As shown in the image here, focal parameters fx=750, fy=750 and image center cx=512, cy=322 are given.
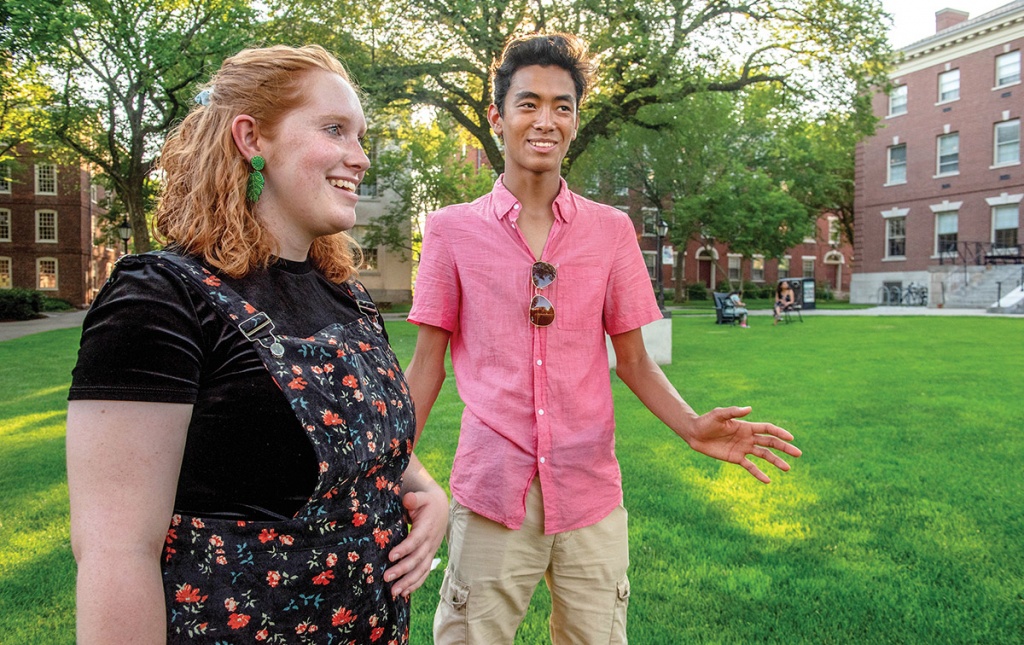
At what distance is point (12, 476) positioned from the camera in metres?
6.62

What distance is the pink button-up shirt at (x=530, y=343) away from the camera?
2.33 m

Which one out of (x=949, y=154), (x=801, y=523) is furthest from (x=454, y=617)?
(x=949, y=154)

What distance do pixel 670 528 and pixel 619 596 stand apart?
2858 millimetres

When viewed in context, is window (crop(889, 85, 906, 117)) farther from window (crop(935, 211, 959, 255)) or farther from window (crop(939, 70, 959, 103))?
window (crop(935, 211, 959, 255))

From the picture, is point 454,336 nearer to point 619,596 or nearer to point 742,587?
point 619,596

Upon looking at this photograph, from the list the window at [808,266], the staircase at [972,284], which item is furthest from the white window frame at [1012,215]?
the window at [808,266]

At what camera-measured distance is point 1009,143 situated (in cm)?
3672

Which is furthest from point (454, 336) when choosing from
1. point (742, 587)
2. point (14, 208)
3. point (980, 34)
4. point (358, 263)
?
point (14, 208)

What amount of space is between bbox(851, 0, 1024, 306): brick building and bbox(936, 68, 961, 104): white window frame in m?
0.05

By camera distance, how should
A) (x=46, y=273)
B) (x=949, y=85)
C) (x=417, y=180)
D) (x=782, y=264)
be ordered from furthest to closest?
(x=782, y=264) → (x=46, y=273) → (x=949, y=85) → (x=417, y=180)

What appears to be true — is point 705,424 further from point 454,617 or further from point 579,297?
point 454,617

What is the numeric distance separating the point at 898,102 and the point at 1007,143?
259 inches

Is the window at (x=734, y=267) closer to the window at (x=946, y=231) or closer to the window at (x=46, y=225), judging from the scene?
the window at (x=946, y=231)

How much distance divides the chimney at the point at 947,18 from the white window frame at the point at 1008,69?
5834 mm
